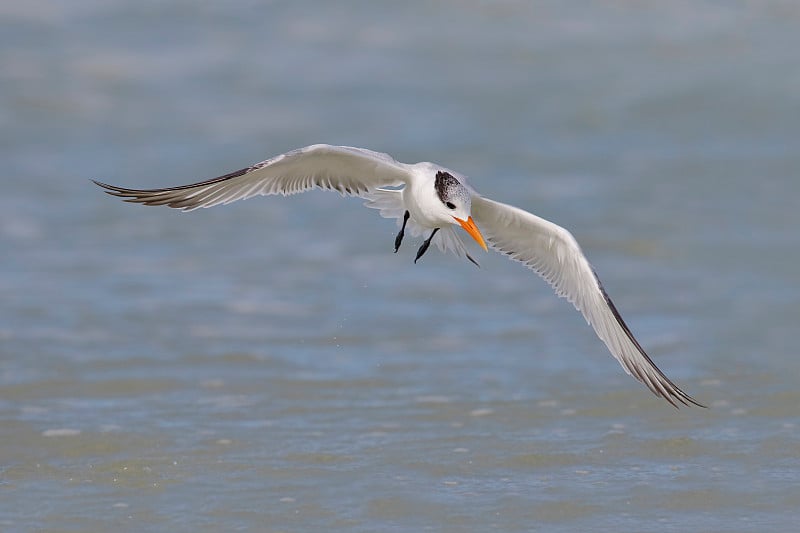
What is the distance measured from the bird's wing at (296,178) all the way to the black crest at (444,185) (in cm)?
37

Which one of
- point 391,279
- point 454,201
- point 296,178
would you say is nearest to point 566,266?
point 454,201

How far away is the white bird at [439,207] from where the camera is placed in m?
7.21

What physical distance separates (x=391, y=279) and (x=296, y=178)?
174 inches

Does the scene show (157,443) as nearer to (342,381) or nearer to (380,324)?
(342,381)

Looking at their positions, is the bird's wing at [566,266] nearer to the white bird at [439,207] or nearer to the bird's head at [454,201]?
the white bird at [439,207]

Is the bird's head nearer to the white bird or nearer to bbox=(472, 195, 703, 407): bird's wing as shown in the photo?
the white bird

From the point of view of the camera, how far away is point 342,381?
32.8 ft

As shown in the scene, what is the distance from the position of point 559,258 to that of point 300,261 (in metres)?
4.97

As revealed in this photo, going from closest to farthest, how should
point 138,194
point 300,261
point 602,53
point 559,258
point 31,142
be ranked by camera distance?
point 138,194
point 559,258
point 300,261
point 31,142
point 602,53

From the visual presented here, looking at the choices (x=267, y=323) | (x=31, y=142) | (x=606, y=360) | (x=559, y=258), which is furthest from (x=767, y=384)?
(x=31, y=142)

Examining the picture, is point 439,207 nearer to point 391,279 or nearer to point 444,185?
point 444,185

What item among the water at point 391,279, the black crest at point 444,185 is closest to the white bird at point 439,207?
the black crest at point 444,185

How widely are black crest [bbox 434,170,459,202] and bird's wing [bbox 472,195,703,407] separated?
42 centimetres

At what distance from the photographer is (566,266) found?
7.80 meters
